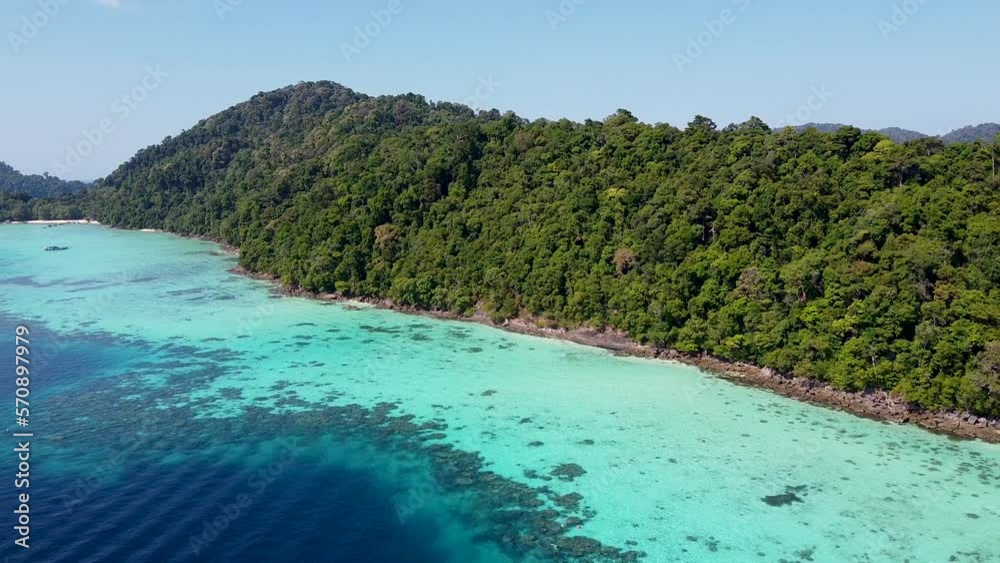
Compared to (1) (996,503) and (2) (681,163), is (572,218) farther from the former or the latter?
(1) (996,503)

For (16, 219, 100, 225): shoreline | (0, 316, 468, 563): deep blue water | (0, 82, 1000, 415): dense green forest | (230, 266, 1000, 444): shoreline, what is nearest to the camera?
(0, 316, 468, 563): deep blue water

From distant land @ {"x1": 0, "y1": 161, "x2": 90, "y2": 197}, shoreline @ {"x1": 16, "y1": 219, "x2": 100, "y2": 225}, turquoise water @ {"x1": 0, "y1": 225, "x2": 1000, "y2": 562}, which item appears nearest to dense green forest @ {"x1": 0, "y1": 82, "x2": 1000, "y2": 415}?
turquoise water @ {"x1": 0, "y1": 225, "x2": 1000, "y2": 562}

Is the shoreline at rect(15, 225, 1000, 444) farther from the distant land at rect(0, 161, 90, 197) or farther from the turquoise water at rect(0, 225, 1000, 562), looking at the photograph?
the distant land at rect(0, 161, 90, 197)

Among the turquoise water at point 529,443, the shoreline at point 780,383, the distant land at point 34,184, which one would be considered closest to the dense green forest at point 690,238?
the shoreline at point 780,383

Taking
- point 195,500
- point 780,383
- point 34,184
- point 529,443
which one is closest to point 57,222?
point 34,184

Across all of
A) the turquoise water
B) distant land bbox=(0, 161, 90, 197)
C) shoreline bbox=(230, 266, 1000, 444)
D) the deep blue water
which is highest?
distant land bbox=(0, 161, 90, 197)
